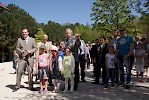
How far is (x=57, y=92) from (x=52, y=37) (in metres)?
92.6

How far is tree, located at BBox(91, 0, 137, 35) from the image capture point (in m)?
30.3

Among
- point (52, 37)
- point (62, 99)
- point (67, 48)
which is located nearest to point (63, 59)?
point (67, 48)

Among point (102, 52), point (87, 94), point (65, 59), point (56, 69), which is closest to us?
point (87, 94)

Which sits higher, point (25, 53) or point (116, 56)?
point (25, 53)

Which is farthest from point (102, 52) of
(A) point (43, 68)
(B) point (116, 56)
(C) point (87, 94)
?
(A) point (43, 68)

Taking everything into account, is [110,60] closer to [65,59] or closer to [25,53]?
[65,59]

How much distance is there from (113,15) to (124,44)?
21.5 m

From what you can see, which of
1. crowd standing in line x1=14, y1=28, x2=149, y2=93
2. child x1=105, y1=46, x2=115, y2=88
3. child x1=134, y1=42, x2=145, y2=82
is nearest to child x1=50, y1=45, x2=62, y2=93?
crowd standing in line x1=14, y1=28, x2=149, y2=93

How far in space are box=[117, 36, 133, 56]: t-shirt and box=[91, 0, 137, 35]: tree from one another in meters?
20.7

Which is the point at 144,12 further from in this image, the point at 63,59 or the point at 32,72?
the point at 32,72

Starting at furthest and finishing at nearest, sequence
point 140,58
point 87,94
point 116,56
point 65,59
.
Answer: point 140,58 < point 116,56 < point 65,59 < point 87,94

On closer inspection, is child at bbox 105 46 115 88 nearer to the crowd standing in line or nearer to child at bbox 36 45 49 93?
the crowd standing in line

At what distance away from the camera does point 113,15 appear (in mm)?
30547

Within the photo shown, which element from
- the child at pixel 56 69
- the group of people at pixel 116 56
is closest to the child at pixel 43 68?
the child at pixel 56 69
